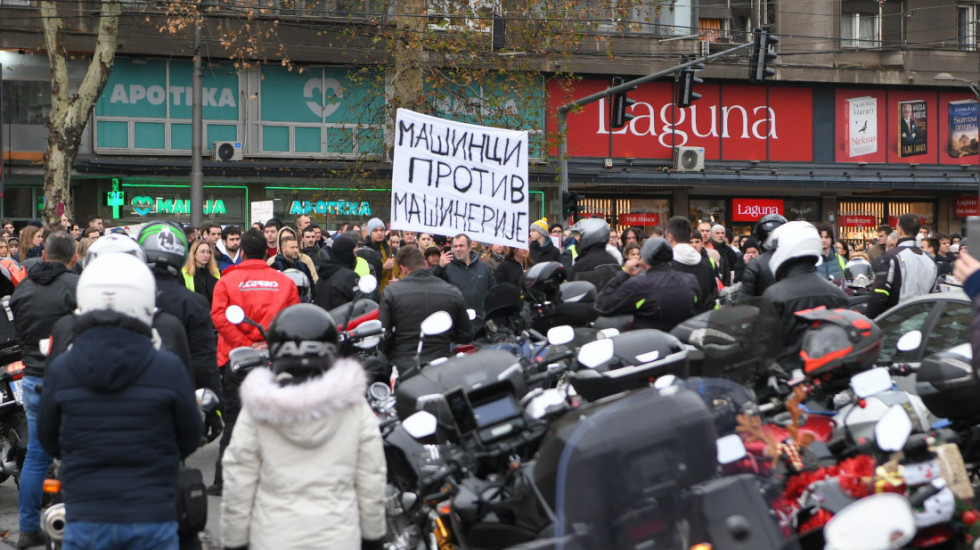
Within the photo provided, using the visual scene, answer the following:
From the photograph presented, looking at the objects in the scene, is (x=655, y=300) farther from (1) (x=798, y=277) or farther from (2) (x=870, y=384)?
(2) (x=870, y=384)

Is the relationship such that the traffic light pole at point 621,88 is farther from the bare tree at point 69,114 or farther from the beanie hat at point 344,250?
the beanie hat at point 344,250

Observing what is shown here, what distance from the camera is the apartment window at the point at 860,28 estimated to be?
3441 cm

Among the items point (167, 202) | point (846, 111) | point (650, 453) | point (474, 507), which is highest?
point (846, 111)

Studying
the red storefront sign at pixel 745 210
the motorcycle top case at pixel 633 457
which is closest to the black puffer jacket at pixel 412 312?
the motorcycle top case at pixel 633 457

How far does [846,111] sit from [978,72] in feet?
15.1

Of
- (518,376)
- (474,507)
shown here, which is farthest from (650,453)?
(518,376)

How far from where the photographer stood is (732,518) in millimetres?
3205

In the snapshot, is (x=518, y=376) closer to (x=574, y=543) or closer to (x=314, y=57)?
(x=574, y=543)

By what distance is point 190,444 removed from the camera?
174 inches

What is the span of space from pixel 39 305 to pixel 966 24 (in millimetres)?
34508

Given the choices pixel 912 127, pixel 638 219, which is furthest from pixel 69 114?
pixel 912 127

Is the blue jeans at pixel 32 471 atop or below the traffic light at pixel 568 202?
below

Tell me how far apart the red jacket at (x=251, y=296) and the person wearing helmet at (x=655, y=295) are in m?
2.24

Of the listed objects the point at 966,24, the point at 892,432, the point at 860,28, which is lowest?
the point at 892,432
